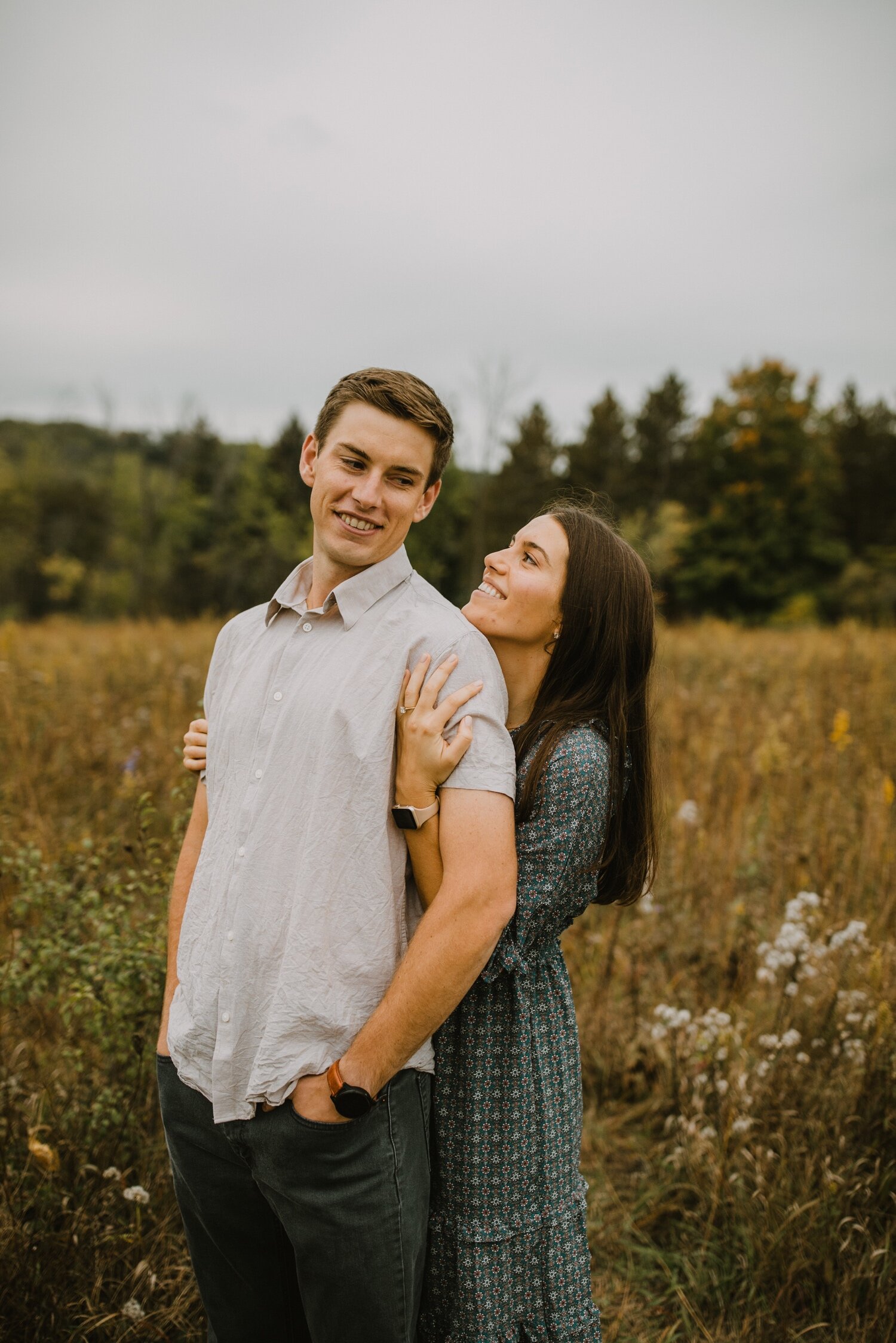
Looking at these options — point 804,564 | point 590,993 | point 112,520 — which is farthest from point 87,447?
point 590,993

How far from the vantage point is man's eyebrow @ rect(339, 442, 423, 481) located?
64.6 inches

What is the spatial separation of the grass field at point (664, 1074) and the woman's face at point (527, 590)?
51 cm

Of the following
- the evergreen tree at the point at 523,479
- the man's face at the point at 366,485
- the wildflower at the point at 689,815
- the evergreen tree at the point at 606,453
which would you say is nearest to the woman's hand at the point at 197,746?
the man's face at the point at 366,485

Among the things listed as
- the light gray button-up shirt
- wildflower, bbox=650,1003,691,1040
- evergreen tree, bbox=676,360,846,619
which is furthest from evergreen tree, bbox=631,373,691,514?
the light gray button-up shirt

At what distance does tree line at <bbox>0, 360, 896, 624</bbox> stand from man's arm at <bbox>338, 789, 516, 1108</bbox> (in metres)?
24.9

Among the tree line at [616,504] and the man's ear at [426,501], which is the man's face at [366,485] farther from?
the tree line at [616,504]

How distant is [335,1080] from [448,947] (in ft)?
0.98

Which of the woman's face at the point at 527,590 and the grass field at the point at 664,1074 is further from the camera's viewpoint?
the grass field at the point at 664,1074

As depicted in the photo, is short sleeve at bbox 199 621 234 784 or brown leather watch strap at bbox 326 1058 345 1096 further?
short sleeve at bbox 199 621 234 784

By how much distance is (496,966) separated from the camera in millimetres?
1574

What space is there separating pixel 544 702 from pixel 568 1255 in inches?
43.4

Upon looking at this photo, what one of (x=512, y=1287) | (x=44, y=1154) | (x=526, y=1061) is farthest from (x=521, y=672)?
(x=44, y=1154)

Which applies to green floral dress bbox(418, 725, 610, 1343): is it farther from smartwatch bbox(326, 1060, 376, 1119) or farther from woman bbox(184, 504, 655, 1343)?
smartwatch bbox(326, 1060, 376, 1119)

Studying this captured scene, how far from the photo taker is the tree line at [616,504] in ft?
103
